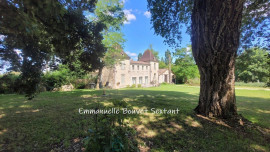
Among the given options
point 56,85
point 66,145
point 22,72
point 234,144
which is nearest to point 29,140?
point 66,145

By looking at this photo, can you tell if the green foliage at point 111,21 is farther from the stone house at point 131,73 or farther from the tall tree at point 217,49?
the tall tree at point 217,49

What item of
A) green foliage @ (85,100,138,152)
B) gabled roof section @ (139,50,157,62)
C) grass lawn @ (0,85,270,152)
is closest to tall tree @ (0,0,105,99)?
grass lawn @ (0,85,270,152)

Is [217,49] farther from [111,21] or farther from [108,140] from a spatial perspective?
[111,21]

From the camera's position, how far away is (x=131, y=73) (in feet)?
78.0

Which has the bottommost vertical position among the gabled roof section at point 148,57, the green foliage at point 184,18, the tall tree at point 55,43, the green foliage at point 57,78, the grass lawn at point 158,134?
the grass lawn at point 158,134

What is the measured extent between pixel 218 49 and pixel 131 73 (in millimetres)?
20877

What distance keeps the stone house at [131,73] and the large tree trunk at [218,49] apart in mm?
14049

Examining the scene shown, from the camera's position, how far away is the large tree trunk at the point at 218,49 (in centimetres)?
306

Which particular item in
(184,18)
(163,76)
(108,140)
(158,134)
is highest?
(184,18)

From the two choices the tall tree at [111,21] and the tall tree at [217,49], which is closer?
the tall tree at [217,49]

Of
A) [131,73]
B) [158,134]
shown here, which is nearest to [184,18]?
[158,134]

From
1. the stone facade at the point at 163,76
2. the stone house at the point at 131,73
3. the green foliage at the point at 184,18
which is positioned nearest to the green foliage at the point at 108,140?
the green foliage at the point at 184,18

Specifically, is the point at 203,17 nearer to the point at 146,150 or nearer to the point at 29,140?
the point at 146,150

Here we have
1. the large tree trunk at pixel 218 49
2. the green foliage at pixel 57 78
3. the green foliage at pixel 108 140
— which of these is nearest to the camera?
the green foliage at pixel 108 140
